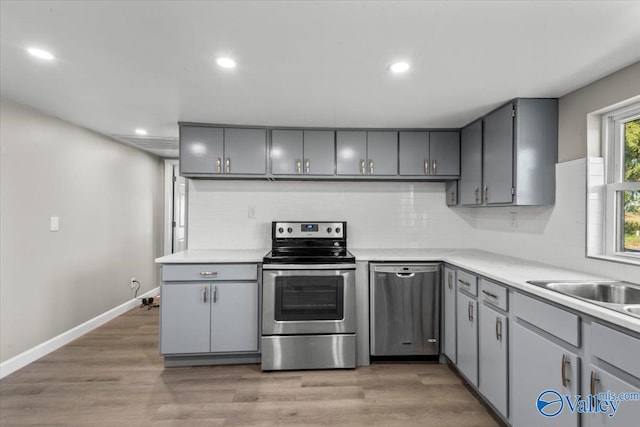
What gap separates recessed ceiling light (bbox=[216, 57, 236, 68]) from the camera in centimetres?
180

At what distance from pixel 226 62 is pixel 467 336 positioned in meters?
2.53

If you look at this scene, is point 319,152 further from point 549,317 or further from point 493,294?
point 549,317

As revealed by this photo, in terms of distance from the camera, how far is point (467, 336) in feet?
7.64

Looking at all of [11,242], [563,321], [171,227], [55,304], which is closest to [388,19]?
[563,321]

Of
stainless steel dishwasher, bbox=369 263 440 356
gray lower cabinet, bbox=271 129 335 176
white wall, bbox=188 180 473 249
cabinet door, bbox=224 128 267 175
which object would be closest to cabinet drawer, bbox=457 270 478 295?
stainless steel dishwasher, bbox=369 263 440 356

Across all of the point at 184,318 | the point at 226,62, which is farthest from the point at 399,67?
the point at 184,318

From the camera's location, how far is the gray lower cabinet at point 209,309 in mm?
2654

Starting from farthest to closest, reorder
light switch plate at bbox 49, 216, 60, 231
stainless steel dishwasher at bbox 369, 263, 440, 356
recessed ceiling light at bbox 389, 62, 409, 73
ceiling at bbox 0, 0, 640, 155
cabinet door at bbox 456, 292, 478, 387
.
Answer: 1. light switch plate at bbox 49, 216, 60, 231
2. stainless steel dishwasher at bbox 369, 263, 440, 356
3. cabinet door at bbox 456, 292, 478, 387
4. recessed ceiling light at bbox 389, 62, 409, 73
5. ceiling at bbox 0, 0, 640, 155

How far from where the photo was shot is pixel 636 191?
1.92 metres

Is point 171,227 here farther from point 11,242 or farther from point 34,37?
point 34,37

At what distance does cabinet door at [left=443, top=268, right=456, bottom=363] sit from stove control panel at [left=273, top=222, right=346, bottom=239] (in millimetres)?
1112

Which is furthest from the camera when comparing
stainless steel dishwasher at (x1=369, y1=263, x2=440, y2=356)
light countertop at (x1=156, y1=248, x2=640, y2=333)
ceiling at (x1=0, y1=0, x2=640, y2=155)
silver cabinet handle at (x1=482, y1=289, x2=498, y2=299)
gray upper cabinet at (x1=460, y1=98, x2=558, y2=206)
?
stainless steel dishwasher at (x1=369, y1=263, x2=440, y2=356)

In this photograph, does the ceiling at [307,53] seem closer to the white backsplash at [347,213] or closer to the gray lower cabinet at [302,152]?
the gray lower cabinet at [302,152]

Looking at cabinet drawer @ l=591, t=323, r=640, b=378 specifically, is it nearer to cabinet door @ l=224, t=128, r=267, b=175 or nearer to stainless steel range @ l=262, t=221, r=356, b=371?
stainless steel range @ l=262, t=221, r=356, b=371
